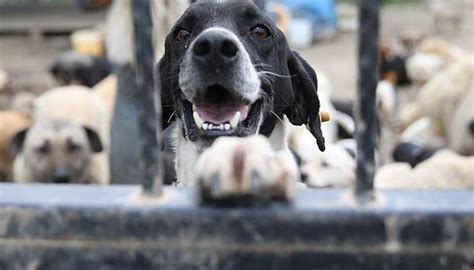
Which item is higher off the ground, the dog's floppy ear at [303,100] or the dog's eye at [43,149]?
the dog's floppy ear at [303,100]

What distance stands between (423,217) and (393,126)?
7802 millimetres

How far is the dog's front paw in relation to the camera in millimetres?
1254

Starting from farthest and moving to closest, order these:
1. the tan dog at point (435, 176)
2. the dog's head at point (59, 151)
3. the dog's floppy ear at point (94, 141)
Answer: the dog's floppy ear at point (94, 141)
the dog's head at point (59, 151)
the tan dog at point (435, 176)

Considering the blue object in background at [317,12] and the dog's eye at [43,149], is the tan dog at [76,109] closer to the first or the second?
the dog's eye at [43,149]

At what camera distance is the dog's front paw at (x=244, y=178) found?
125 cm

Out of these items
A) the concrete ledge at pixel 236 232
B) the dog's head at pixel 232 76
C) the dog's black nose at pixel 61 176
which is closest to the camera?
the concrete ledge at pixel 236 232

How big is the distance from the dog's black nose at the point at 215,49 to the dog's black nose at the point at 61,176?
11.9 ft

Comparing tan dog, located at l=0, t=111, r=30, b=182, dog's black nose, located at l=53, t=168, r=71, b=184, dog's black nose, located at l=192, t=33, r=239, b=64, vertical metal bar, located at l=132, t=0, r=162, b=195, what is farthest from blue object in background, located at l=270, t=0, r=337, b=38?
vertical metal bar, located at l=132, t=0, r=162, b=195

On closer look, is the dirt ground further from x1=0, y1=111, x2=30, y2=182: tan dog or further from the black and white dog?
the black and white dog

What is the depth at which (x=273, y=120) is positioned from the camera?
3041mm

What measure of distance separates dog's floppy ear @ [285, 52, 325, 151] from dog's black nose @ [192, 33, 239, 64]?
1.99 ft

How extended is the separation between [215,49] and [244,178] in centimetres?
137

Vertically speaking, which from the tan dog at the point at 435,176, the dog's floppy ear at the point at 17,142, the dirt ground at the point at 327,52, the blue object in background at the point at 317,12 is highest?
the tan dog at the point at 435,176

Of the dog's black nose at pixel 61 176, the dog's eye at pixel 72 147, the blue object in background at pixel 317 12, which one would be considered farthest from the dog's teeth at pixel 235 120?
the blue object in background at pixel 317 12
